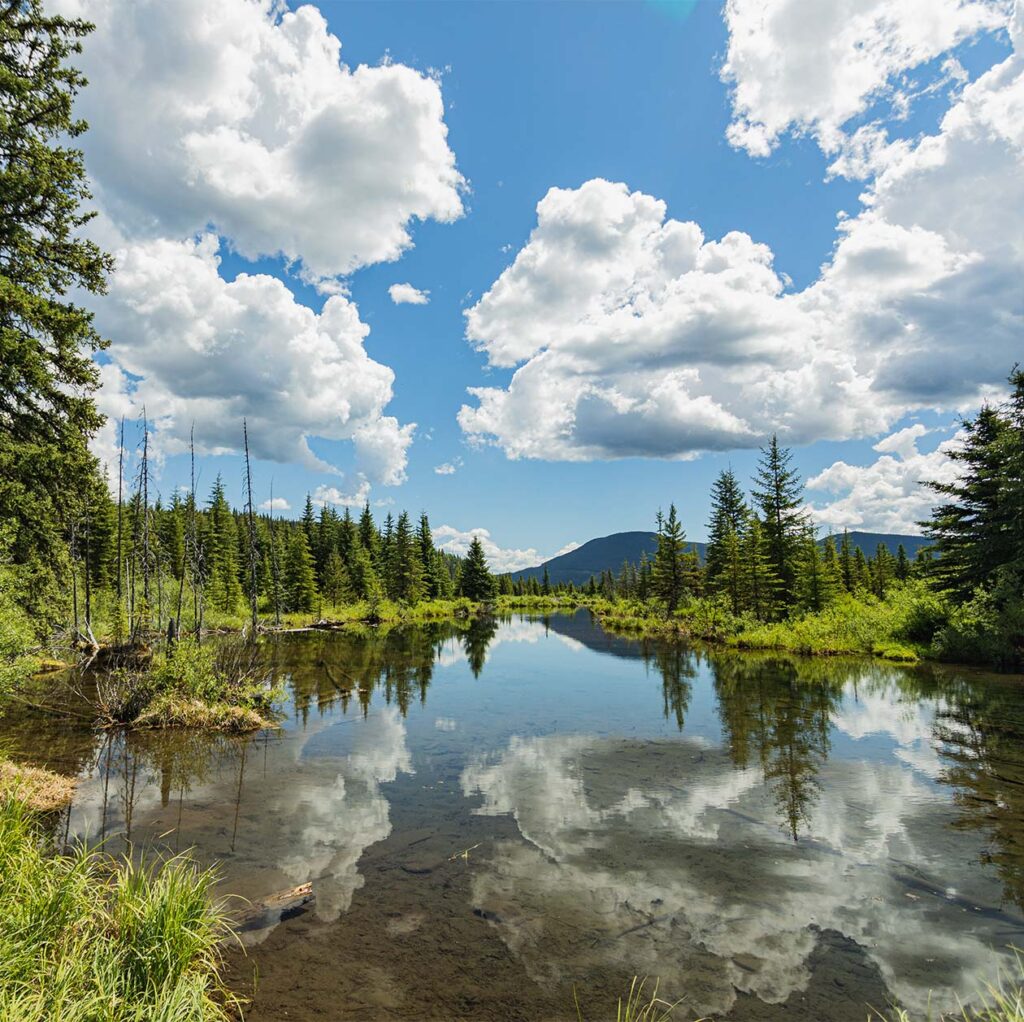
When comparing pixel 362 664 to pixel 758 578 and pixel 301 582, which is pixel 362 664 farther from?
pixel 301 582

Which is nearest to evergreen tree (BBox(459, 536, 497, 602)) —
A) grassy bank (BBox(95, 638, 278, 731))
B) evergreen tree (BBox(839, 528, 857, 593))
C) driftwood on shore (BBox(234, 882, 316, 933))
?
evergreen tree (BBox(839, 528, 857, 593))

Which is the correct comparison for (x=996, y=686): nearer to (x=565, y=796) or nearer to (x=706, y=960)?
(x=565, y=796)

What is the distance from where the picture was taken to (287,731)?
1823 centimetres

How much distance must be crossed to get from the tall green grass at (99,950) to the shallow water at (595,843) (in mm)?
1351

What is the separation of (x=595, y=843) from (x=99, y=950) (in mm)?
7396

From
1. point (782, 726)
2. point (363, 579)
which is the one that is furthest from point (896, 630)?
point (363, 579)

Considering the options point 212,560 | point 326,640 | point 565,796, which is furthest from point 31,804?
point 212,560

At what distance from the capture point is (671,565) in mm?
60750

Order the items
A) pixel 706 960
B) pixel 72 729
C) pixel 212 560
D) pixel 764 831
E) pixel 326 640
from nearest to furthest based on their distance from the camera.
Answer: pixel 706 960
pixel 764 831
pixel 72 729
pixel 326 640
pixel 212 560

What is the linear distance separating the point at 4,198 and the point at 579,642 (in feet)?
141

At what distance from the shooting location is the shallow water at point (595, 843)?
6.50m

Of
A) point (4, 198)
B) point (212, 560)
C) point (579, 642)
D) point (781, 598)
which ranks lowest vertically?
point (579, 642)

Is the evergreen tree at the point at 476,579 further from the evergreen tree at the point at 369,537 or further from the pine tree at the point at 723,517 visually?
the pine tree at the point at 723,517

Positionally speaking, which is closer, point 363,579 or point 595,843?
point 595,843
